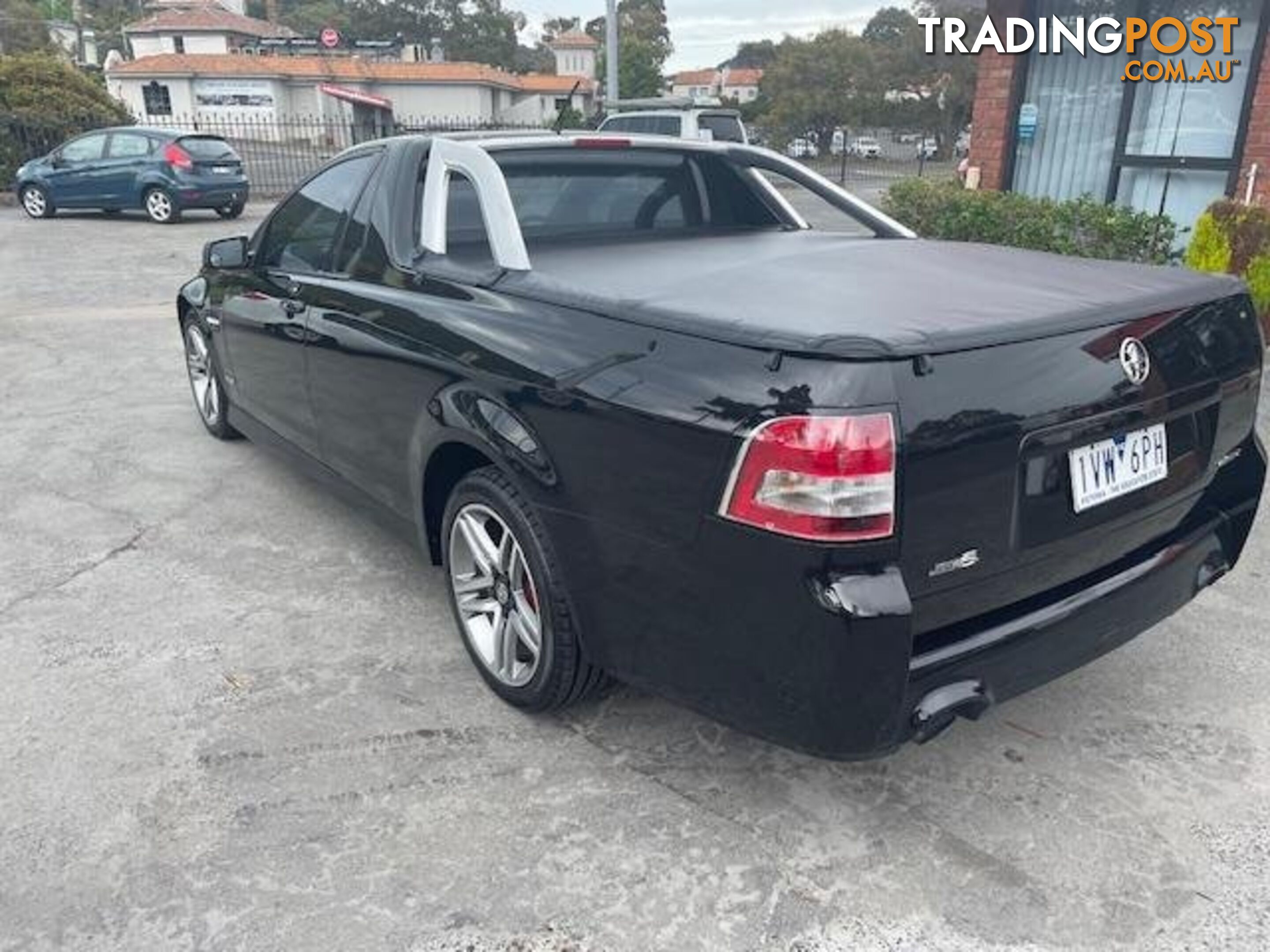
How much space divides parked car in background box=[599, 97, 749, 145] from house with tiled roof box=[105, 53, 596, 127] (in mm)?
38608

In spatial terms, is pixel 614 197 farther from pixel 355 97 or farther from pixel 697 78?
pixel 697 78

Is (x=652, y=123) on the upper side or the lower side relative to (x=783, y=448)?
upper

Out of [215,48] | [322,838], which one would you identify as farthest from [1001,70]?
[215,48]

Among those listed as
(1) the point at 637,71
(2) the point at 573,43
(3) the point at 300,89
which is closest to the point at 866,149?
Result: (1) the point at 637,71

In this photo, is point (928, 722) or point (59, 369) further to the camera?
point (59, 369)

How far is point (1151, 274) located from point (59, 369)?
23.1 feet

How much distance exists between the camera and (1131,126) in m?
9.57

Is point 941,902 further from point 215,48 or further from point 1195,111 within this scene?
point 215,48

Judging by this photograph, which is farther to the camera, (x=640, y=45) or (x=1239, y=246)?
(x=640, y=45)

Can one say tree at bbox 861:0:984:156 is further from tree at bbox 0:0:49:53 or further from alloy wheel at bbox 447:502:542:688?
tree at bbox 0:0:49:53

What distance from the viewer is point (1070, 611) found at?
231 cm

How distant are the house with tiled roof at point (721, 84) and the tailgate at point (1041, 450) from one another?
8704 cm

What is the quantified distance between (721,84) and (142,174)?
88.9 m

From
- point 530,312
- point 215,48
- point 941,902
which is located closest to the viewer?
point 941,902
